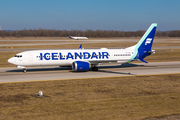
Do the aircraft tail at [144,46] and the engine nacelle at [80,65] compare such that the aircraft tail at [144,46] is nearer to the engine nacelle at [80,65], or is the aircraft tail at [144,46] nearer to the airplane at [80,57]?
the airplane at [80,57]

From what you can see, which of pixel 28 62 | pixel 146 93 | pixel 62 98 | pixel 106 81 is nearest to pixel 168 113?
pixel 146 93

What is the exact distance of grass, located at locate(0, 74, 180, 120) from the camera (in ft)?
57.5

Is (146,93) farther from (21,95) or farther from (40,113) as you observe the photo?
(21,95)

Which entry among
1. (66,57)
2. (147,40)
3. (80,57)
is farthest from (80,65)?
(147,40)

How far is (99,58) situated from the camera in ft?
132

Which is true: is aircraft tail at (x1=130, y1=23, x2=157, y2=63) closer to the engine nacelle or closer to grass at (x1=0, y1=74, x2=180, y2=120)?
the engine nacelle

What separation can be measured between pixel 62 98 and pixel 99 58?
19.2 metres

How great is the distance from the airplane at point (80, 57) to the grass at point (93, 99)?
812 centimetres

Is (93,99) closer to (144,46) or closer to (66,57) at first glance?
(66,57)

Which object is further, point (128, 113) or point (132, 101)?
→ point (132, 101)

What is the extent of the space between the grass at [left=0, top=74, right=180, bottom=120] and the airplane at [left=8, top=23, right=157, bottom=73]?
8.12 metres

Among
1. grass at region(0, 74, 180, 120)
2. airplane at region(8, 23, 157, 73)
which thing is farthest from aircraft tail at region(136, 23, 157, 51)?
grass at region(0, 74, 180, 120)

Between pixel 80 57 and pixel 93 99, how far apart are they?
18.0m

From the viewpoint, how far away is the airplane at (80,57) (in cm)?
3675
